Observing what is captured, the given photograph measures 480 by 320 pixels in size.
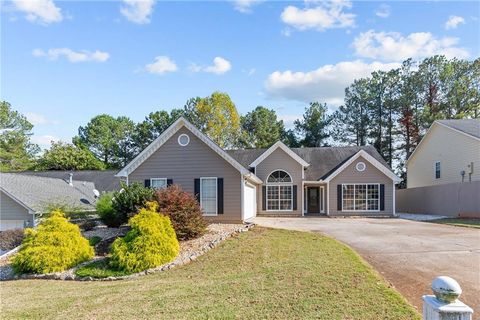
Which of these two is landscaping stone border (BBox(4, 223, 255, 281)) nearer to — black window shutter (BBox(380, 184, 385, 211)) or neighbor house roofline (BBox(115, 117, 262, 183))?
neighbor house roofline (BBox(115, 117, 262, 183))

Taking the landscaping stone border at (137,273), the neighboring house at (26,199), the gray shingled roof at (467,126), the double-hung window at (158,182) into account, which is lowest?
the landscaping stone border at (137,273)

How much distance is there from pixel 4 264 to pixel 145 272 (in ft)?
18.2

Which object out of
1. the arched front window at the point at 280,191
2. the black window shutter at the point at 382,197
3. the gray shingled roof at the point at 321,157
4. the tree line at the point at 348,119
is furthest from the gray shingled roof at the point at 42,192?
the tree line at the point at 348,119

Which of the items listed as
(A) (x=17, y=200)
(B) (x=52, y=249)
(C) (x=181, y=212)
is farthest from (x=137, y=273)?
(A) (x=17, y=200)

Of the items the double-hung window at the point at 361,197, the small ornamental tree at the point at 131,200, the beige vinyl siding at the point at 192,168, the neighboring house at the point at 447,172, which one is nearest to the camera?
the small ornamental tree at the point at 131,200

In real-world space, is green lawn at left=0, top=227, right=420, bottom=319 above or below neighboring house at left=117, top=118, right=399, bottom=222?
below

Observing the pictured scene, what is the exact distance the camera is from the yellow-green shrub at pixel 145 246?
30.7ft

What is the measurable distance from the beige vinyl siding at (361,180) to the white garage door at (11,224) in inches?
697

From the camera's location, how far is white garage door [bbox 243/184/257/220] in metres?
18.5

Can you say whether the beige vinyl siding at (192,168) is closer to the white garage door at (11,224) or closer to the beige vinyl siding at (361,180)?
the white garage door at (11,224)

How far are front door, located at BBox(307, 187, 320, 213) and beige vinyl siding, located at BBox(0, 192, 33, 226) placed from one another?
1736 cm

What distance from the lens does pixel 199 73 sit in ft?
69.8

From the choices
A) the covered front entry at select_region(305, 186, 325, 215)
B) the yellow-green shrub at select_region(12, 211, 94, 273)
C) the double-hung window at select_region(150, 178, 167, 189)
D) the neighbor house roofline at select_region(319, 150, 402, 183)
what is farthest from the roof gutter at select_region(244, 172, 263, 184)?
the yellow-green shrub at select_region(12, 211, 94, 273)

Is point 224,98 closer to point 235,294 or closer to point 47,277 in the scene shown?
point 47,277
